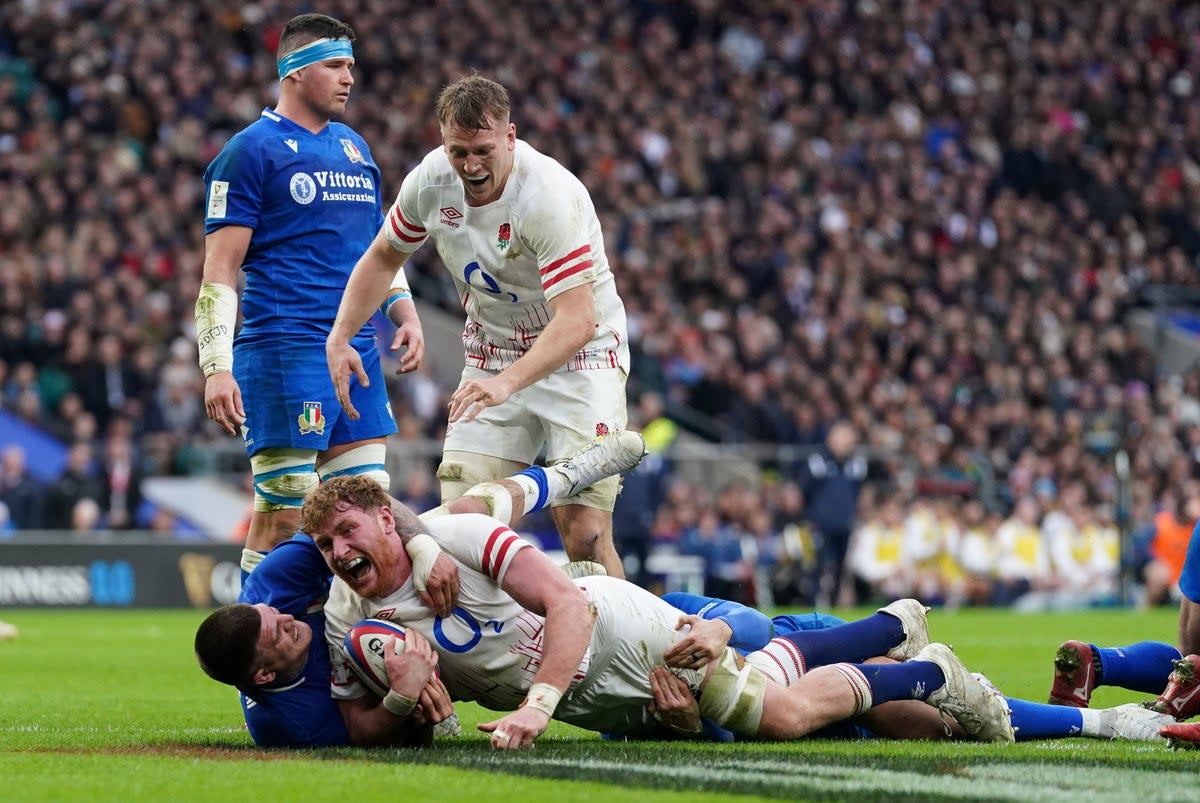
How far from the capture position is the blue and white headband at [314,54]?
26.3 feet

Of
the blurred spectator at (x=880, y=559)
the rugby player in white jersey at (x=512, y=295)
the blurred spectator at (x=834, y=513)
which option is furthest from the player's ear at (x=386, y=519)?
the blurred spectator at (x=880, y=559)

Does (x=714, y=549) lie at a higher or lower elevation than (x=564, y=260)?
lower

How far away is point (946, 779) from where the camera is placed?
18.0ft

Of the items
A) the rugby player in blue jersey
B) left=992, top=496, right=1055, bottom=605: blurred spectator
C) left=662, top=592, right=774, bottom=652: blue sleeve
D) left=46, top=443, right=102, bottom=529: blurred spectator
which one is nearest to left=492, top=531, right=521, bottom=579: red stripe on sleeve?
left=662, top=592, right=774, bottom=652: blue sleeve

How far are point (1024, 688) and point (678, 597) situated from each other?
3.20 metres

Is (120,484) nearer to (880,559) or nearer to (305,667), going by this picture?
(880,559)

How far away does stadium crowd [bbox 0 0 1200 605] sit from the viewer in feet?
69.6

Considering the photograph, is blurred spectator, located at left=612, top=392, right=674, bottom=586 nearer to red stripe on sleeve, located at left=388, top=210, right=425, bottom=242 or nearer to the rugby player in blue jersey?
the rugby player in blue jersey

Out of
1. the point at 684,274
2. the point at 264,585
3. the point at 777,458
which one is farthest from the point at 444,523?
the point at 684,274

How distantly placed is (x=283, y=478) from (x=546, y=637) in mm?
2237

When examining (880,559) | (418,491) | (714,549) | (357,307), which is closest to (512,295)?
(357,307)

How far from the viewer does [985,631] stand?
53.1 feet

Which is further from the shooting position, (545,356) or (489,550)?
(545,356)

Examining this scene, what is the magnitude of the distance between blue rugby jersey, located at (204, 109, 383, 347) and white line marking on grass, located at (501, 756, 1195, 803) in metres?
2.87
